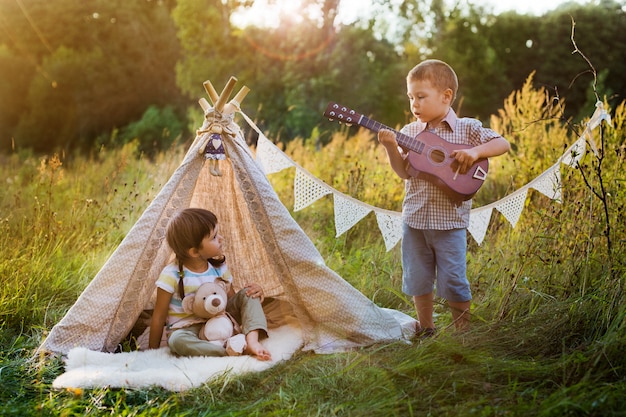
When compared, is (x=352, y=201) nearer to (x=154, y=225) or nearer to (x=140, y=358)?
(x=154, y=225)

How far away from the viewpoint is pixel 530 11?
73.9 ft

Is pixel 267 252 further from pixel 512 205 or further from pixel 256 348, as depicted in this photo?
pixel 512 205

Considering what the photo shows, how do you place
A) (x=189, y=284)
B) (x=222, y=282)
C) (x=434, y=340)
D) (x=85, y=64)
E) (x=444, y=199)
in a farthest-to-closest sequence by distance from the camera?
(x=85, y=64), (x=222, y=282), (x=189, y=284), (x=444, y=199), (x=434, y=340)

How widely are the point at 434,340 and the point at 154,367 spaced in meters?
1.31

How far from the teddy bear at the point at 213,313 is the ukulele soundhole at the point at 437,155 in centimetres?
128

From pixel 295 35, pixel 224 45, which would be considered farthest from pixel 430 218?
pixel 224 45

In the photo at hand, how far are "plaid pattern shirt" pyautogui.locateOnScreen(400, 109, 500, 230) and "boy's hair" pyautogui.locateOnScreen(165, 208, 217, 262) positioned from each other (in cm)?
105

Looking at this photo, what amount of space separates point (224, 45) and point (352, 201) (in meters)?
18.2

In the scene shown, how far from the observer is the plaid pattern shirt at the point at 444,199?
323cm

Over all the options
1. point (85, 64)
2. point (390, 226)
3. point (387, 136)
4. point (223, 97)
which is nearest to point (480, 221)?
point (390, 226)

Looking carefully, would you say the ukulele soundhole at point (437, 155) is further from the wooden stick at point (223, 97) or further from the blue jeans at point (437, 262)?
the wooden stick at point (223, 97)

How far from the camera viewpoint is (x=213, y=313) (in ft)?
10.7

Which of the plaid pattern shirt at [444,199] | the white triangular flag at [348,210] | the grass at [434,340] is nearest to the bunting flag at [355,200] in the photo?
the white triangular flag at [348,210]

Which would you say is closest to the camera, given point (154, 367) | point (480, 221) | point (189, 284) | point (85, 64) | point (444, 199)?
point (154, 367)
